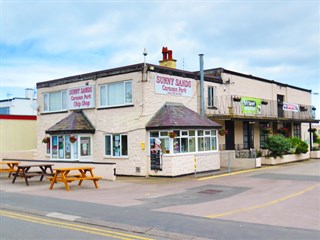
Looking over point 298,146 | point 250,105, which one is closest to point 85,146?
point 250,105

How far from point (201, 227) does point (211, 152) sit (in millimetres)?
13620

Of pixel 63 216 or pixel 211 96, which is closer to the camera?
pixel 63 216

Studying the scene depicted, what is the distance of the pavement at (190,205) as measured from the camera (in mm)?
8070

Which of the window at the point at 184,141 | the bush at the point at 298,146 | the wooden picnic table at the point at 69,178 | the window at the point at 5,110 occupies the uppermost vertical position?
the window at the point at 5,110

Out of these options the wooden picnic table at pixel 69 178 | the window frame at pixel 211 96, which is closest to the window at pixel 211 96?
the window frame at pixel 211 96

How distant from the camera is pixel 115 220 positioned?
9.01 m

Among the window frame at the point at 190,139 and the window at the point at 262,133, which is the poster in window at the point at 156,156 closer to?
the window frame at the point at 190,139

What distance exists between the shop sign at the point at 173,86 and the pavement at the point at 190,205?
5.26 meters

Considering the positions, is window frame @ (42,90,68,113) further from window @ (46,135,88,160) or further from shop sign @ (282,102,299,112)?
shop sign @ (282,102,299,112)

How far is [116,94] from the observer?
70.3ft

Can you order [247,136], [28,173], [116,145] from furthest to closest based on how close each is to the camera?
[247,136], [116,145], [28,173]

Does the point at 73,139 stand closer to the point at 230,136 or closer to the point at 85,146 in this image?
the point at 85,146

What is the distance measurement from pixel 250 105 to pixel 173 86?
8.64 m

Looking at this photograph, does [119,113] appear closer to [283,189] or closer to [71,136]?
[71,136]
